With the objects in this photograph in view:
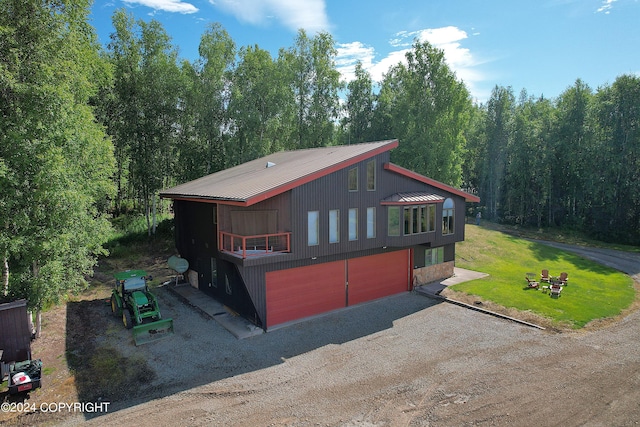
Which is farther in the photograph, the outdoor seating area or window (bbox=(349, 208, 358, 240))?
the outdoor seating area

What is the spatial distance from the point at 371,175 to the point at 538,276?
44.7ft

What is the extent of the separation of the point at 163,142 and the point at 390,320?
23.7 meters

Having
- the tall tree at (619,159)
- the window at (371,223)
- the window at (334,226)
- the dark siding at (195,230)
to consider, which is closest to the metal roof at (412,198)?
the window at (371,223)

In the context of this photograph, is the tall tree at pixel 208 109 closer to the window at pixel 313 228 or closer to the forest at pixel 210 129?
the forest at pixel 210 129

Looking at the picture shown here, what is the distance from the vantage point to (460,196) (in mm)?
22453

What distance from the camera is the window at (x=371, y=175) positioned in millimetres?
18422

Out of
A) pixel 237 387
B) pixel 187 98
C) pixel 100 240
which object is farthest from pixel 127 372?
pixel 187 98

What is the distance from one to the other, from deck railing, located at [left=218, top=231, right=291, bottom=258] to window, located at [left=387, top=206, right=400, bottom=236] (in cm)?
→ 560

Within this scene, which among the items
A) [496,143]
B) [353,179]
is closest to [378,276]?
[353,179]

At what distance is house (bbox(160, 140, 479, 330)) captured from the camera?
16094mm

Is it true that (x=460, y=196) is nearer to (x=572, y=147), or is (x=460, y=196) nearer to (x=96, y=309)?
(x=96, y=309)

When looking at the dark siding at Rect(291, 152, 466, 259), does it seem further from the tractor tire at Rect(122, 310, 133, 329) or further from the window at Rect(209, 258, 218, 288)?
the tractor tire at Rect(122, 310, 133, 329)

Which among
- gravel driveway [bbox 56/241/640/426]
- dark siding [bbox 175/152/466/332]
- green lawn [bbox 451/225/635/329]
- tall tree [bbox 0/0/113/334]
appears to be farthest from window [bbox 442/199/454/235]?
tall tree [bbox 0/0/113/334]

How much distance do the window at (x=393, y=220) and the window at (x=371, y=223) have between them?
845 mm
